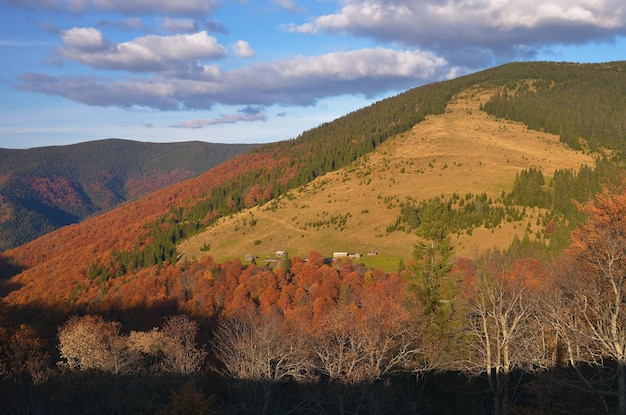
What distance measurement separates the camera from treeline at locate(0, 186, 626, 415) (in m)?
20.4

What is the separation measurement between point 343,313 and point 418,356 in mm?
10026

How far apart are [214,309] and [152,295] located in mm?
22042

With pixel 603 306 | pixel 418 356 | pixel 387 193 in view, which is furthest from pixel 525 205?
pixel 603 306

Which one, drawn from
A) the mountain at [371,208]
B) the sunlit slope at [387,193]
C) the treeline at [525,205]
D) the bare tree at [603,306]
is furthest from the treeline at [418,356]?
the treeline at [525,205]

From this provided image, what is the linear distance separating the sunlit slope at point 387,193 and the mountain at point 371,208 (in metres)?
0.50

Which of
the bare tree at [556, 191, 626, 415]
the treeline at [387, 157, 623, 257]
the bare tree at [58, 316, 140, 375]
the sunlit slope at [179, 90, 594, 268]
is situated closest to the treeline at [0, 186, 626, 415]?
the bare tree at [556, 191, 626, 415]

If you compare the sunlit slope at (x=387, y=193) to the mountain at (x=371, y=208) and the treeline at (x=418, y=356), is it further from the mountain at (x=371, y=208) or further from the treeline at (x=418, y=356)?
the treeline at (x=418, y=356)

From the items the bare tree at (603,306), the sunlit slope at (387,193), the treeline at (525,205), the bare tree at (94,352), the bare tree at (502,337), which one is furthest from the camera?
the sunlit slope at (387,193)

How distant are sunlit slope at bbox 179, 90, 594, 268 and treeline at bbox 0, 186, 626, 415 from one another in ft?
181

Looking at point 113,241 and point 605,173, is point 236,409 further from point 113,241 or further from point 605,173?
point 113,241

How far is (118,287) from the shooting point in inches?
4670

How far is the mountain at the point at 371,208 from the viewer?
101 meters

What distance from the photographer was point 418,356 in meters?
32.1

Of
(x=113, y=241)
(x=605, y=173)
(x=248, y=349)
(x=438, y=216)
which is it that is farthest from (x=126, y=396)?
(x=113, y=241)
